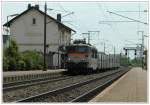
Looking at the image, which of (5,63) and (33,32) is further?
(33,32)

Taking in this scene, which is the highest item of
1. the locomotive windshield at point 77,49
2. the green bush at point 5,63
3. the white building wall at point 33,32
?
the white building wall at point 33,32

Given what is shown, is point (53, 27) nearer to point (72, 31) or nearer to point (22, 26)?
point (22, 26)

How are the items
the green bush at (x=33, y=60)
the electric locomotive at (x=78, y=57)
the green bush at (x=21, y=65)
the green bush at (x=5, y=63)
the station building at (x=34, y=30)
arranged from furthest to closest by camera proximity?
the station building at (x=34, y=30) < the green bush at (x=33, y=60) < the green bush at (x=21, y=65) < the green bush at (x=5, y=63) < the electric locomotive at (x=78, y=57)

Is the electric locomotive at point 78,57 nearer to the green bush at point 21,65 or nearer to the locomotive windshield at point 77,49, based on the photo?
the locomotive windshield at point 77,49

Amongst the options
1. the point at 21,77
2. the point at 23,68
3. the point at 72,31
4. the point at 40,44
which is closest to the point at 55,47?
the point at 40,44

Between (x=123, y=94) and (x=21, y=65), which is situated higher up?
(x=21, y=65)

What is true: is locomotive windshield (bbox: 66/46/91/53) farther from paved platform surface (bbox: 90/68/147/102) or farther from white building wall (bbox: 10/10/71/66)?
white building wall (bbox: 10/10/71/66)

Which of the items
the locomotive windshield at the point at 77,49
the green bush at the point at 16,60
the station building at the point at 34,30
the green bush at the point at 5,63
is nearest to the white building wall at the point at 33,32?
the station building at the point at 34,30

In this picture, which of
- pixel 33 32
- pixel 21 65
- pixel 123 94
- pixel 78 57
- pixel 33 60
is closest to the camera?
pixel 123 94

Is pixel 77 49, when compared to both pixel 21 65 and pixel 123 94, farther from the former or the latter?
pixel 123 94

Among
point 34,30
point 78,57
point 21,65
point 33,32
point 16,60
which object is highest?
point 34,30

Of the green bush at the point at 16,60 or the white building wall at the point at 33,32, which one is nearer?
the green bush at the point at 16,60

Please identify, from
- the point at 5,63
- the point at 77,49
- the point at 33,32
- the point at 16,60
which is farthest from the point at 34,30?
the point at 77,49

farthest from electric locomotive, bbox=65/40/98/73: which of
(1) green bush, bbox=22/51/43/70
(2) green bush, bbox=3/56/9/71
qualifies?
(1) green bush, bbox=22/51/43/70
